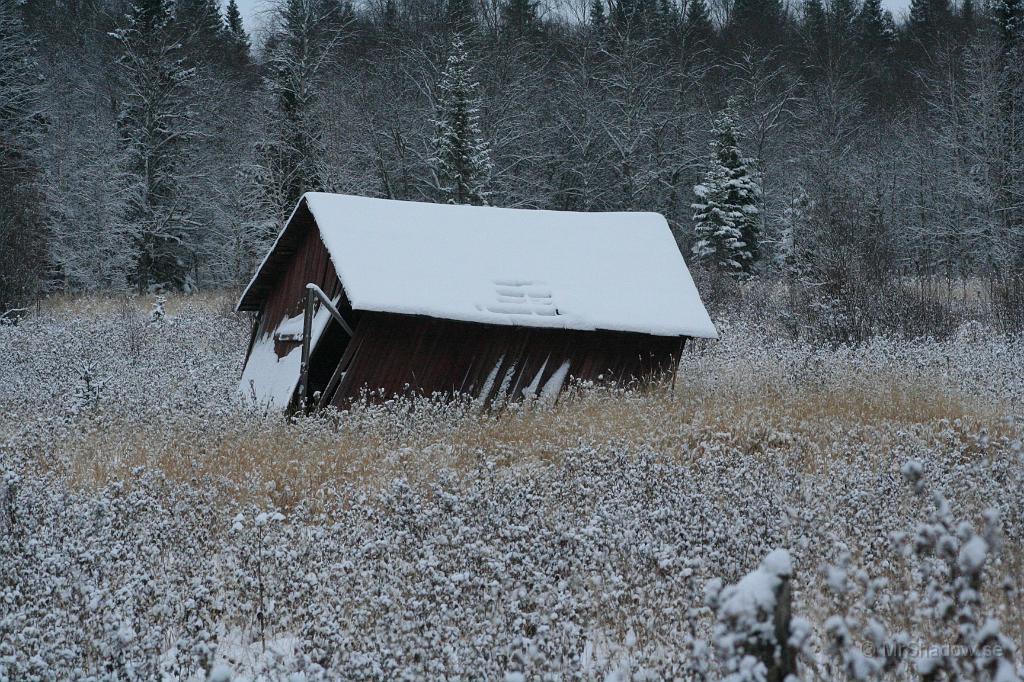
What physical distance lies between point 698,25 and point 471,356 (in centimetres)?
3883

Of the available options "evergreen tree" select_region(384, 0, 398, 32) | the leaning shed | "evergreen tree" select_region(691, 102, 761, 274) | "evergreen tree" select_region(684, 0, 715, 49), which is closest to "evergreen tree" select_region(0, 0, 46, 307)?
the leaning shed

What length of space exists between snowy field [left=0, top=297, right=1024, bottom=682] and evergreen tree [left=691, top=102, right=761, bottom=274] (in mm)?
21005

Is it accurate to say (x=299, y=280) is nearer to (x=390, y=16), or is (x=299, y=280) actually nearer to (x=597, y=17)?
(x=390, y=16)

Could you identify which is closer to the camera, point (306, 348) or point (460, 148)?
point (306, 348)

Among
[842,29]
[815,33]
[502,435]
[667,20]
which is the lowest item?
[502,435]

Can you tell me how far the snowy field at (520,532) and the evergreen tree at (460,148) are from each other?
19.5 m

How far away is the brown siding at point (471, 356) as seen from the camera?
11.3 meters

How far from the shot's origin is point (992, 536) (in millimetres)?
2859

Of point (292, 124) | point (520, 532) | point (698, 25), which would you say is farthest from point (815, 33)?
point (520, 532)

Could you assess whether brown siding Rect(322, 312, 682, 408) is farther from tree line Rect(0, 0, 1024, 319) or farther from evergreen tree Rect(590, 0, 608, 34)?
evergreen tree Rect(590, 0, 608, 34)

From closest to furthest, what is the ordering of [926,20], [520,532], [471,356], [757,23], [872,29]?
[520,532] < [471,356] < [757,23] < [872,29] < [926,20]

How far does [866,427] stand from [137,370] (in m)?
11.6

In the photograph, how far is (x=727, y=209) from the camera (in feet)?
110

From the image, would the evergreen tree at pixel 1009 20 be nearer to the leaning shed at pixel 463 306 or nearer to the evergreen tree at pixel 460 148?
the evergreen tree at pixel 460 148
